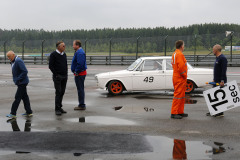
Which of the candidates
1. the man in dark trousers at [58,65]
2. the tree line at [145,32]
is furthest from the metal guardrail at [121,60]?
the man in dark trousers at [58,65]

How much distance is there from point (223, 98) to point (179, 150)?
3274 mm

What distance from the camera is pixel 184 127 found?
7.52m

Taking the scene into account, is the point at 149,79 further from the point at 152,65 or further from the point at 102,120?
the point at 102,120

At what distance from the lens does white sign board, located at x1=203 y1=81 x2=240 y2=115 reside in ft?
27.8

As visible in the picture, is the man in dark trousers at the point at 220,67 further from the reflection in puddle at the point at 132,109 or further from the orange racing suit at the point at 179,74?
the reflection in puddle at the point at 132,109

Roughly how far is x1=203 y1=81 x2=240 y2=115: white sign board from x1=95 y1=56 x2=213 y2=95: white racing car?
4.01 metres

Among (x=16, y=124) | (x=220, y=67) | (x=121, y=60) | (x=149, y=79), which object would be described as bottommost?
(x=16, y=124)

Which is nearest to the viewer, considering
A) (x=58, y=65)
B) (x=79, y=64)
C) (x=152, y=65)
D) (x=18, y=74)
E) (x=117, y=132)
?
(x=117, y=132)

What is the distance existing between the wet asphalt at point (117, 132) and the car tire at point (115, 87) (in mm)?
1585

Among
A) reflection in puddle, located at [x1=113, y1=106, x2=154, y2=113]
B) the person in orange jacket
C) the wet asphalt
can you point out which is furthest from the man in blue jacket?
the person in orange jacket

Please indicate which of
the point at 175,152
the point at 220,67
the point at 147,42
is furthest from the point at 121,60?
the point at 175,152

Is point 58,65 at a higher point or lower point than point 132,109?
higher

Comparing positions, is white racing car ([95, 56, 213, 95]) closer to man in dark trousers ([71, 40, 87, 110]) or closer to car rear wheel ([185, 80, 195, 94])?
car rear wheel ([185, 80, 195, 94])

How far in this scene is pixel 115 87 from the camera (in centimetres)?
1289
